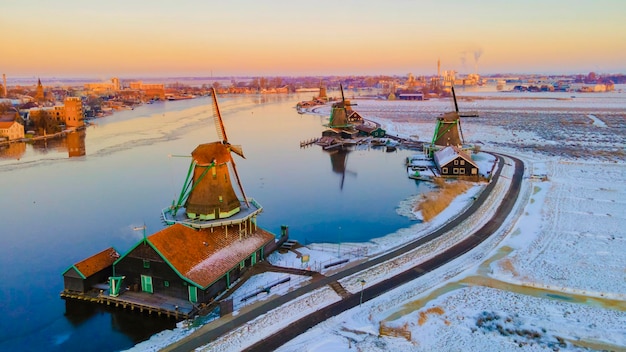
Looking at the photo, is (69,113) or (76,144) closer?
(76,144)

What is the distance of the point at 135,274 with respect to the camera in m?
15.9

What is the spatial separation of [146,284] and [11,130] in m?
43.7

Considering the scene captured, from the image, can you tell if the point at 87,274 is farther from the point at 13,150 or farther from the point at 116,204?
the point at 13,150

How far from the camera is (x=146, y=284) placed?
51.9 feet

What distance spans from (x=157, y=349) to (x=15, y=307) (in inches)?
245

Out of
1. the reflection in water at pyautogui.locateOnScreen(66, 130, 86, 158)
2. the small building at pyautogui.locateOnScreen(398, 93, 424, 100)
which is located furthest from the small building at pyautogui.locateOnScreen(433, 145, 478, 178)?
the small building at pyautogui.locateOnScreen(398, 93, 424, 100)

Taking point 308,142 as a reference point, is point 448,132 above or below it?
above

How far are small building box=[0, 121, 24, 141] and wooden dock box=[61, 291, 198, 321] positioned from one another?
41.5 m

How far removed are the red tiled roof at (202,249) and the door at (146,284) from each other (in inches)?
47.7

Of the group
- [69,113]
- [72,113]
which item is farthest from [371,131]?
[69,113]

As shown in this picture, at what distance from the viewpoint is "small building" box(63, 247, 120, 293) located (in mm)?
16016

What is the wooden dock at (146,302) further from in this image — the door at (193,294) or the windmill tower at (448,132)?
the windmill tower at (448,132)

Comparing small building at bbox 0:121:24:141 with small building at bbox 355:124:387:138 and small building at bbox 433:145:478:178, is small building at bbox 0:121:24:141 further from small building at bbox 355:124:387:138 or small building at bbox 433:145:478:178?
small building at bbox 433:145:478:178

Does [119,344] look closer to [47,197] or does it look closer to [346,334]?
[346,334]
